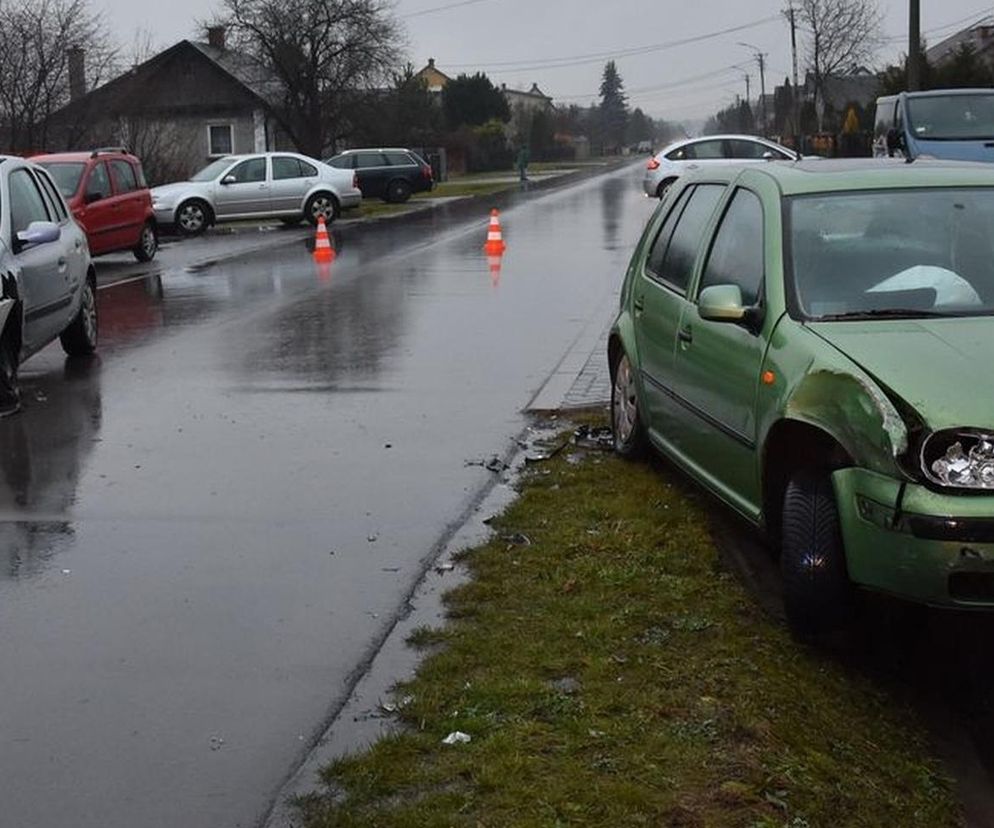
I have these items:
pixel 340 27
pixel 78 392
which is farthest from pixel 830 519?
pixel 340 27

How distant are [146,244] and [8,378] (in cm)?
1398

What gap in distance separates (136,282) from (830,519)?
16.4m

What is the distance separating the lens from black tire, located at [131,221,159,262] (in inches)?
928

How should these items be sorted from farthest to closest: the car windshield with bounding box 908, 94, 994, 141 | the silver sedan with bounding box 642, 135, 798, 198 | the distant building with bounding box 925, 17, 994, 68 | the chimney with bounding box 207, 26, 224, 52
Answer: the distant building with bounding box 925, 17, 994, 68 → the chimney with bounding box 207, 26, 224, 52 → the silver sedan with bounding box 642, 135, 798, 198 → the car windshield with bounding box 908, 94, 994, 141

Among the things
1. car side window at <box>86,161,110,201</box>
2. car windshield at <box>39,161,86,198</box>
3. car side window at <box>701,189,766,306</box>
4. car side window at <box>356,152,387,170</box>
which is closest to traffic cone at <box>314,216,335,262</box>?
car side window at <box>86,161,110,201</box>

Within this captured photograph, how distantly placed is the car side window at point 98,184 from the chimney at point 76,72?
40.7 feet

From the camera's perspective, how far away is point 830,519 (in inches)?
199

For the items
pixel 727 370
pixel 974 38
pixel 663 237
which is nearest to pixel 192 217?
pixel 663 237

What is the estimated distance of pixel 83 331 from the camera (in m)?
12.7

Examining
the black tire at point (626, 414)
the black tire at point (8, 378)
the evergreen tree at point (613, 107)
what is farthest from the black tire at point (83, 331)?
the evergreen tree at point (613, 107)

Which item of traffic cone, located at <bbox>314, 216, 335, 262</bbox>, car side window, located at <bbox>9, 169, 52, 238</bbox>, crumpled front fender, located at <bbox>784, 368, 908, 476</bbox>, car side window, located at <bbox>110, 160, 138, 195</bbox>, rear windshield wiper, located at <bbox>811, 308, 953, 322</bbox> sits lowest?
traffic cone, located at <bbox>314, 216, 335, 262</bbox>

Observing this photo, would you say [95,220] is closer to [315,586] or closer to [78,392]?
[78,392]

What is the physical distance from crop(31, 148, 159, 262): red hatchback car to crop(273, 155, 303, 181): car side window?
28.6 ft

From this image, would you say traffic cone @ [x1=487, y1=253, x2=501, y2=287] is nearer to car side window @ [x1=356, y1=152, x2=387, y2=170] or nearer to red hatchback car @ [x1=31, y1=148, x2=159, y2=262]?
red hatchback car @ [x1=31, y1=148, x2=159, y2=262]
